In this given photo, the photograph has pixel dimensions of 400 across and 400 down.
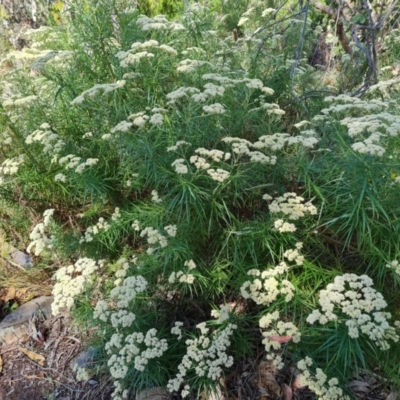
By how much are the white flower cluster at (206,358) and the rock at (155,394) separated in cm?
21

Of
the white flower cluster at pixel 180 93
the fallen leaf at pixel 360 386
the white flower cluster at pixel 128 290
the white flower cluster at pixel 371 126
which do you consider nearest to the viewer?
the white flower cluster at pixel 371 126

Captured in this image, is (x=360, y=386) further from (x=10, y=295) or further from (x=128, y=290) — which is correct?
(x=10, y=295)

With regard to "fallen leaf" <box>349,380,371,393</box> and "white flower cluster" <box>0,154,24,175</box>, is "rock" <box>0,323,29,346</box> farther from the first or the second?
"fallen leaf" <box>349,380,371,393</box>

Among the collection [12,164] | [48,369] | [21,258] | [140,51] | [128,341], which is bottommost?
[48,369]

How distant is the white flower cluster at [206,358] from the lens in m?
2.33

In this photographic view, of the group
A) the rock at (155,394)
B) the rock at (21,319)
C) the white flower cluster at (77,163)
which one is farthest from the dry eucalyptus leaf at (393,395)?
the rock at (21,319)

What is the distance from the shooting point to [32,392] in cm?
304

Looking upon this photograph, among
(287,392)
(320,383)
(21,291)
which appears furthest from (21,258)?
(320,383)

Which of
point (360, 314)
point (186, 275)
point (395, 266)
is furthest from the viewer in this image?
point (186, 275)

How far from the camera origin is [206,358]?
2469 millimetres

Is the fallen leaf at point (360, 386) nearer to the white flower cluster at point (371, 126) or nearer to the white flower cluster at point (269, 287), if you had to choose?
the white flower cluster at point (269, 287)

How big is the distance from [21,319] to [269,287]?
7.76ft

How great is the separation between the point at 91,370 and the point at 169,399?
2.27 feet

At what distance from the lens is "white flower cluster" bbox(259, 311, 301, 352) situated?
7.47ft
